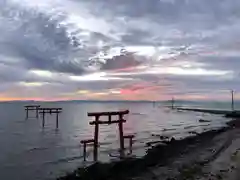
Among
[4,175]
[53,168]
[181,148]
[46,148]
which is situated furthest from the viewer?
[46,148]

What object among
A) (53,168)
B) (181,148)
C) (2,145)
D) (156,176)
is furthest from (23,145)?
(156,176)

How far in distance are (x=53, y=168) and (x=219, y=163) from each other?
43.7 ft

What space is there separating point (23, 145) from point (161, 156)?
20.6 metres

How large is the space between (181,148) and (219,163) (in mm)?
11483

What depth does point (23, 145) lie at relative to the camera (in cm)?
4000

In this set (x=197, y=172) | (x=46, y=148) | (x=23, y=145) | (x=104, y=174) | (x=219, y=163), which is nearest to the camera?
(x=197, y=172)

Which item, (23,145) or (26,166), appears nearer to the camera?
(26,166)

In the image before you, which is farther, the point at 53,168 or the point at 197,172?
the point at 53,168

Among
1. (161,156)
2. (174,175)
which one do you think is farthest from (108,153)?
(174,175)

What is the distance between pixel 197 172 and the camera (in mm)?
18328

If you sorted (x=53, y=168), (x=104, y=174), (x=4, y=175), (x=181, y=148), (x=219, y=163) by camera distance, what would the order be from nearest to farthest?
(x=104, y=174), (x=219, y=163), (x=4, y=175), (x=53, y=168), (x=181, y=148)

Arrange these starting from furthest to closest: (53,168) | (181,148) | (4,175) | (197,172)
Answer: (181,148)
(53,168)
(4,175)
(197,172)

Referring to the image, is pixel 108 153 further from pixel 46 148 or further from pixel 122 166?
pixel 122 166

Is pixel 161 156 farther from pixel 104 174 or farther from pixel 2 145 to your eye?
pixel 2 145
